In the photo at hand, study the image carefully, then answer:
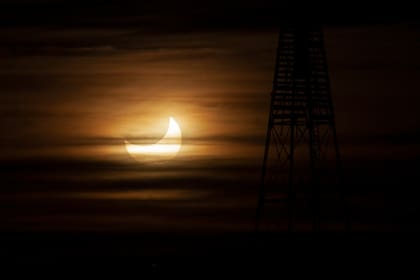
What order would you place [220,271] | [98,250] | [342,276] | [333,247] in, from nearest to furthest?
1. [342,276]
2. [220,271]
3. [333,247]
4. [98,250]

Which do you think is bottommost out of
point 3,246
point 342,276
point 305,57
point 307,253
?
point 342,276

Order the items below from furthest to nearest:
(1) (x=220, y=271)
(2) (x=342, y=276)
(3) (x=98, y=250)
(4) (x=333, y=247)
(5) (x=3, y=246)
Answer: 1. (3) (x=98, y=250)
2. (5) (x=3, y=246)
3. (4) (x=333, y=247)
4. (1) (x=220, y=271)
5. (2) (x=342, y=276)

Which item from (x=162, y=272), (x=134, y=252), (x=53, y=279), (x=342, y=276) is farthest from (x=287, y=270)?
(x=134, y=252)

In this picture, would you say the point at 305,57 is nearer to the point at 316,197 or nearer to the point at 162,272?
the point at 316,197

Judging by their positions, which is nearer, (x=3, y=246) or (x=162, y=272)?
(x=162, y=272)

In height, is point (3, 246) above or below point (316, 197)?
above

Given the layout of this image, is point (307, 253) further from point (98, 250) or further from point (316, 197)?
point (98, 250)

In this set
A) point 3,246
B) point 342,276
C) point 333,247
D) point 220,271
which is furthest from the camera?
point 3,246

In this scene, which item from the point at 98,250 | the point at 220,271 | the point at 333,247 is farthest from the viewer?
the point at 98,250

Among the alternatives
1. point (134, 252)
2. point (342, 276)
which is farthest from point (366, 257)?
point (134, 252)
